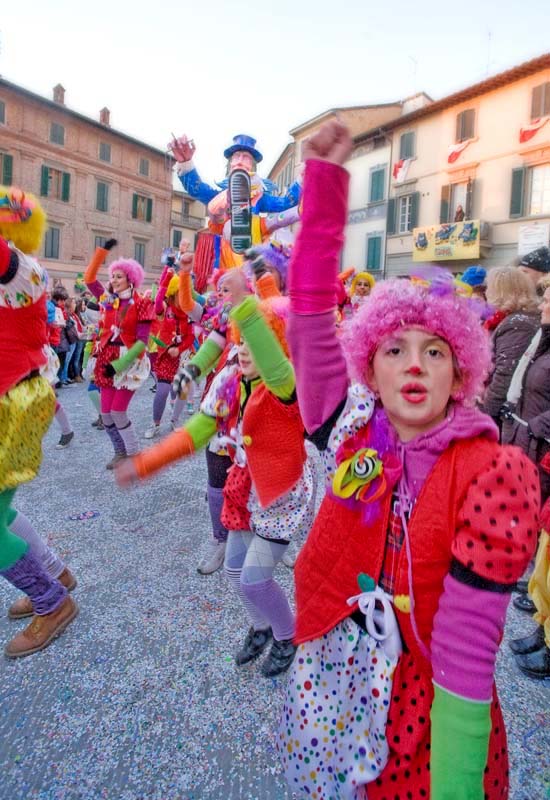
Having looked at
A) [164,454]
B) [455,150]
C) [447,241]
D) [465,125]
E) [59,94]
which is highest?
[59,94]

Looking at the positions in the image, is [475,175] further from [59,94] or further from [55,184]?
[59,94]

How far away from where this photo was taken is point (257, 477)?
6.59 ft

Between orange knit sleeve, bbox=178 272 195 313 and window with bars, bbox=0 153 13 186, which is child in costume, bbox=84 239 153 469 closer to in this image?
orange knit sleeve, bbox=178 272 195 313

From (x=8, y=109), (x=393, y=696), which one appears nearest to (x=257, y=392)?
(x=393, y=696)

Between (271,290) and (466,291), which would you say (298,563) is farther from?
(271,290)

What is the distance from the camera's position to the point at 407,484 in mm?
1070

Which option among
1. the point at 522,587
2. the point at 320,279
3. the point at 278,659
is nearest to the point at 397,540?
the point at 320,279

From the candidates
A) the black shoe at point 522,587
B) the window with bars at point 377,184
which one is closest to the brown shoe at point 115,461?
the black shoe at point 522,587

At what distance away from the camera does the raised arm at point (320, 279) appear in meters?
1.02

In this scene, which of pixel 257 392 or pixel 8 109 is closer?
pixel 257 392

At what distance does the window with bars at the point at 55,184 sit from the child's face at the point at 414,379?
30734 mm

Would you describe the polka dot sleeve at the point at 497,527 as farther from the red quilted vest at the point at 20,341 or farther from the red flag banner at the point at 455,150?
the red flag banner at the point at 455,150

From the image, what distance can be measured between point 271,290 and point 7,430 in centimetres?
134

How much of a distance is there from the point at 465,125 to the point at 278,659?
67.5 ft
